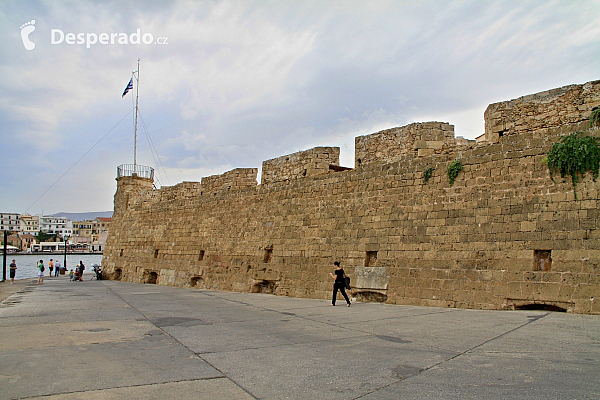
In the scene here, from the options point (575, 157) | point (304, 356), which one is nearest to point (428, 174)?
point (575, 157)

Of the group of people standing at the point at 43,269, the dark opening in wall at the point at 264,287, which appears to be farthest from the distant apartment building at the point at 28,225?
the dark opening in wall at the point at 264,287

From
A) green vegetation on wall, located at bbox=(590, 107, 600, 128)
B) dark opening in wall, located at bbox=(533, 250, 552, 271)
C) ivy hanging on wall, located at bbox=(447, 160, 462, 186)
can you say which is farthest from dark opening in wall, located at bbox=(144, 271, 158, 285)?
green vegetation on wall, located at bbox=(590, 107, 600, 128)

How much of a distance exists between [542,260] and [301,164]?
26.1ft

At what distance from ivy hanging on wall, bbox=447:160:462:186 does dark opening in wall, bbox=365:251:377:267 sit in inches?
111

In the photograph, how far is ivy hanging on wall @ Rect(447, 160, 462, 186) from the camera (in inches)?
398

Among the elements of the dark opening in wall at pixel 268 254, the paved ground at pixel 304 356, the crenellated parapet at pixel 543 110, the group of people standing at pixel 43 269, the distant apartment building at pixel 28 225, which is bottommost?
the group of people standing at pixel 43 269

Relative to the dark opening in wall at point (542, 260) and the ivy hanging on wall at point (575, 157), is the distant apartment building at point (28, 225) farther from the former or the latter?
the ivy hanging on wall at point (575, 157)

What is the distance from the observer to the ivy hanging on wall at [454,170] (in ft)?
33.2

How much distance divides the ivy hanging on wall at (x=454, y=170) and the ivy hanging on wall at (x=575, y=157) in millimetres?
1910

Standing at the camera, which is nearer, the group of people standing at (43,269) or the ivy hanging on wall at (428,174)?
the ivy hanging on wall at (428,174)

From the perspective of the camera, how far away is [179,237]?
20359 mm

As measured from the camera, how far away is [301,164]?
47.7ft

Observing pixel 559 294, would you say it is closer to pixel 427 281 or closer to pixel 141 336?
pixel 427 281

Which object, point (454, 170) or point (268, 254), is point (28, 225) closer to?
point (268, 254)
